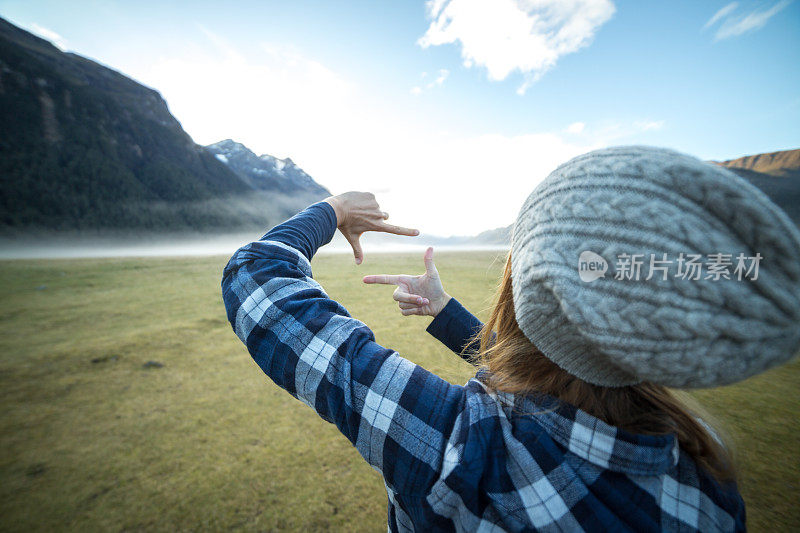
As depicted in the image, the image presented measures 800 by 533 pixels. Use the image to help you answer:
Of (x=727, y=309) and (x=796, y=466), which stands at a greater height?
(x=727, y=309)

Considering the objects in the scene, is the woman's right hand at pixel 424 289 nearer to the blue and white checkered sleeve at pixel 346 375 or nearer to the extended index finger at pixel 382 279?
the extended index finger at pixel 382 279

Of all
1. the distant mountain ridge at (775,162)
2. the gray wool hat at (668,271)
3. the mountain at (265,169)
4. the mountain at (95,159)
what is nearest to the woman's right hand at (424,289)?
the gray wool hat at (668,271)

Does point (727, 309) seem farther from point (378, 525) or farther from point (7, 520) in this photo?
point (7, 520)

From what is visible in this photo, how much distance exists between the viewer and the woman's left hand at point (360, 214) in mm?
1242

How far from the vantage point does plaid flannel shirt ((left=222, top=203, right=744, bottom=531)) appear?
0.53m

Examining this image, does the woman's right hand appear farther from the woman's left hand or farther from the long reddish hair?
the long reddish hair

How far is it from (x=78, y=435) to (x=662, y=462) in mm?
3333

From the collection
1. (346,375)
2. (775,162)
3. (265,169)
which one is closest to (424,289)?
(346,375)

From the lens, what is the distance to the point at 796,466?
187cm

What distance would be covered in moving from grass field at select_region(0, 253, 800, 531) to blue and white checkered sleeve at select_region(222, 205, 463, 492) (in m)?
0.58

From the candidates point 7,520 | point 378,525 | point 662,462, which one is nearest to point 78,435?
point 7,520

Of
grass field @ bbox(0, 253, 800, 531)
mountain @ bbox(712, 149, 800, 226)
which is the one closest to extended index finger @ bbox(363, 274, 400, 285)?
grass field @ bbox(0, 253, 800, 531)

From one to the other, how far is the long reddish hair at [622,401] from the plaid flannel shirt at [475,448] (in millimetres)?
32

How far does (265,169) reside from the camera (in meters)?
73.6
